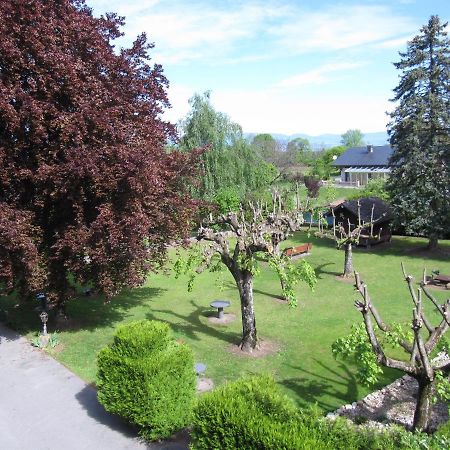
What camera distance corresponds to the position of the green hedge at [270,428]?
6.81 meters

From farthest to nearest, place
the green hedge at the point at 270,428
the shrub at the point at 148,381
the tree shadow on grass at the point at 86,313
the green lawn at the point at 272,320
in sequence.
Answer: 1. the tree shadow on grass at the point at 86,313
2. the green lawn at the point at 272,320
3. the shrub at the point at 148,381
4. the green hedge at the point at 270,428

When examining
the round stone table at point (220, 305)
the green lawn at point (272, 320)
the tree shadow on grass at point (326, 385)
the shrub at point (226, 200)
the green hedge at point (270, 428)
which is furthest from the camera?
the shrub at point (226, 200)

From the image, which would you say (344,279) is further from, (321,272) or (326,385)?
(326,385)

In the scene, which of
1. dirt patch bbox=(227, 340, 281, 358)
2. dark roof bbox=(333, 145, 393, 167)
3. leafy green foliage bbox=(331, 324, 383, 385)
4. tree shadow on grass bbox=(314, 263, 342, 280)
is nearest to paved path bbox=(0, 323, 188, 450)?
leafy green foliage bbox=(331, 324, 383, 385)

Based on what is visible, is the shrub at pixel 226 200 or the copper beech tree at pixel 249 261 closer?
the copper beech tree at pixel 249 261

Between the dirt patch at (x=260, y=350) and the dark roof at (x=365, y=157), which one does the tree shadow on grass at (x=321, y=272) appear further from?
the dark roof at (x=365, y=157)

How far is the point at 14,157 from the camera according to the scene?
14422 millimetres

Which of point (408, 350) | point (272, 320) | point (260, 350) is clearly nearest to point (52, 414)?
point (260, 350)

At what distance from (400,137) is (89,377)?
24821 mm

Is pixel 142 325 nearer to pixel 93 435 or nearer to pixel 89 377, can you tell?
pixel 93 435

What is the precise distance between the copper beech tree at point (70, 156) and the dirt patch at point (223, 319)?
4152 mm

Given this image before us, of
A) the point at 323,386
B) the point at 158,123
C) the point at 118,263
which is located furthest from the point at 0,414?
the point at 158,123

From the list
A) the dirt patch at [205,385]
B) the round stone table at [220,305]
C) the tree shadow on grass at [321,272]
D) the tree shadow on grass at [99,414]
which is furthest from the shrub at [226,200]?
the tree shadow on grass at [99,414]

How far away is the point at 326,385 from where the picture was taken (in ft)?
42.2
